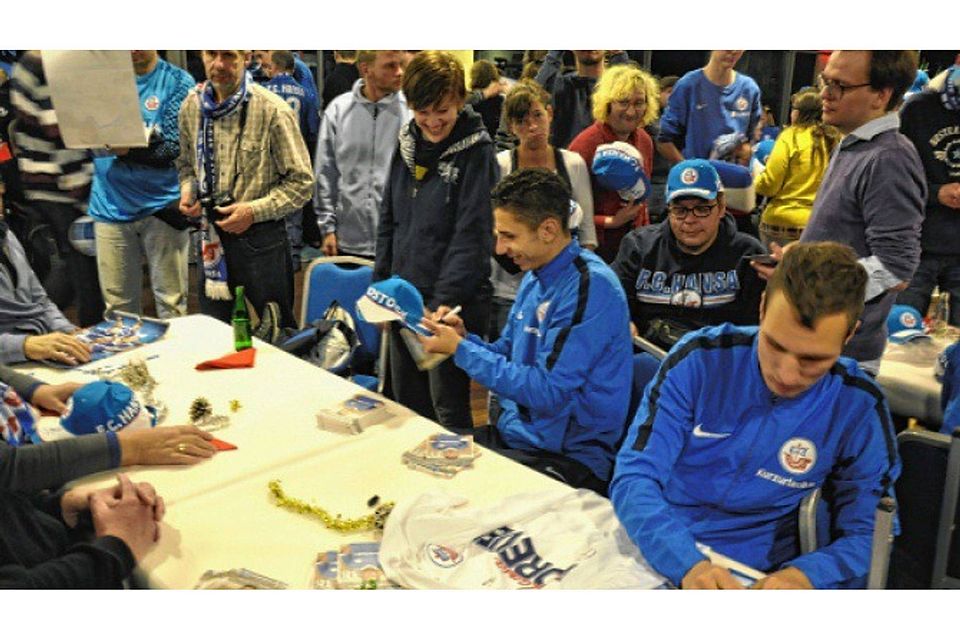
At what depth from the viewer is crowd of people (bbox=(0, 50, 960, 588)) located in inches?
65.1

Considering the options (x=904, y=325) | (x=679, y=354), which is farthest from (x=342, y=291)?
(x=904, y=325)

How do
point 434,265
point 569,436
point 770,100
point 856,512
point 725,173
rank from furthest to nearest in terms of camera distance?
point 770,100 < point 725,173 < point 434,265 < point 569,436 < point 856,512

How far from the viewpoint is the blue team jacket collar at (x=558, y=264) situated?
231cm

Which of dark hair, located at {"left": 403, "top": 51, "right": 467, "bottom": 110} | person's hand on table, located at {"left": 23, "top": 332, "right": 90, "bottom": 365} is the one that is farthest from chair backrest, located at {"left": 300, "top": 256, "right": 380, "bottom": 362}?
person's hand on table, located at {"left": 23, "top": 332, "right": 90, "bottom": 365}

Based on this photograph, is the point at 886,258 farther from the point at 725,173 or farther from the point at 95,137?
the point at 95,137

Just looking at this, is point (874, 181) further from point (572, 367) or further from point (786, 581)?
point (786, 581)

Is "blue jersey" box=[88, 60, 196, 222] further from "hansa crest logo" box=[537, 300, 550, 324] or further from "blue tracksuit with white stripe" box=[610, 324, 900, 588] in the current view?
"blue tracksuit with white stripe" box=[610, 324, 900, 588]

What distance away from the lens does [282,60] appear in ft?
18.3

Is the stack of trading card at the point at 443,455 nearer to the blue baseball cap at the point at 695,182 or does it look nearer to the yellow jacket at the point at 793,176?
the blue baseball cap at the point at 695,182

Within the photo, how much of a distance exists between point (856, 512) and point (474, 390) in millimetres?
2900

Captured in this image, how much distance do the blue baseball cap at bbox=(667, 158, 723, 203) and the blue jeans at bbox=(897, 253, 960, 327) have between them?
3.44ft
